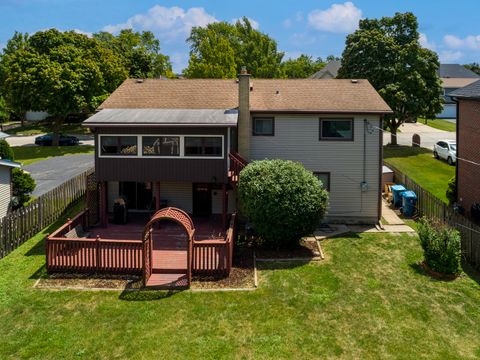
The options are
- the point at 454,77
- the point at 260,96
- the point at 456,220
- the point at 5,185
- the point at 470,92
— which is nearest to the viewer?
the point at 456,220

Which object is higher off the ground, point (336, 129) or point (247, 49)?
point (247, 49)

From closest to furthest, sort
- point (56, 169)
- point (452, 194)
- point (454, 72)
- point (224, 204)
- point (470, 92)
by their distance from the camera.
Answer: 1. point (224, 204)
2. point (470, 92)
3. point (452, 194)
4. point (56, 169)
5. point (454, 72)

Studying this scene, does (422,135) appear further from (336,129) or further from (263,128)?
(263,128)

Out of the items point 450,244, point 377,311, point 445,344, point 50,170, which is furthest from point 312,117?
point 50,170

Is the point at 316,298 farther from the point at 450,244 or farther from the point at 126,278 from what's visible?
the point at 126,278

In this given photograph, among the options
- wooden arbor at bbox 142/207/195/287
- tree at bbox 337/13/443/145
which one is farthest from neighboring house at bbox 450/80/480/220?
tree at bbox 337/13/443/145

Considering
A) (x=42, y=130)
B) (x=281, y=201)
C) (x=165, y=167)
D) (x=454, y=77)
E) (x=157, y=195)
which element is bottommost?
(x=157, y=195)

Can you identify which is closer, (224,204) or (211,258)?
(211,258)

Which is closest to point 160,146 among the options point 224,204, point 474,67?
point 224,204
